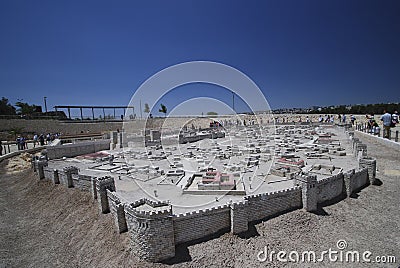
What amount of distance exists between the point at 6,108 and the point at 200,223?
56.1 metres

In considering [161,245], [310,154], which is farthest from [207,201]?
[310,154]

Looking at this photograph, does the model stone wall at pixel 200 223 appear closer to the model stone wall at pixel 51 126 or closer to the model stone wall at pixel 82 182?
the model stone wall at pixel 82 182

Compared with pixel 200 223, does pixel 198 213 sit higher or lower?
higher

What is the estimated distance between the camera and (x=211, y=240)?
6.49 m

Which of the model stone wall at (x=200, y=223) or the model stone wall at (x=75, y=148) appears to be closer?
the model stone wall at (x=200, y=223)

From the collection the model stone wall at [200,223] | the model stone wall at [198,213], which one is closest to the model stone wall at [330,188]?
the model stone wall at [198,213]

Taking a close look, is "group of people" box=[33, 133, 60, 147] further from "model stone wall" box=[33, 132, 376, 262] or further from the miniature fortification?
"model stone wall" box=[33, 132, 376, 262]

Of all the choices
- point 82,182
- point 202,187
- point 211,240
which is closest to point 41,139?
point 82,182

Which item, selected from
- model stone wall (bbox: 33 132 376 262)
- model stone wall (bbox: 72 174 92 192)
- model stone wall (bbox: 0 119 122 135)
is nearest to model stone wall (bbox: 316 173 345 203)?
model stone wall (bbox: 33 132 376 262)

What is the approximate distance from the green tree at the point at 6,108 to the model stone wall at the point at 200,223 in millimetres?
53099

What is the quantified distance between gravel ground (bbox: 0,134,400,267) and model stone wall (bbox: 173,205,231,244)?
0.27 meters

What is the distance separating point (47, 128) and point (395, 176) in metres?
42.4

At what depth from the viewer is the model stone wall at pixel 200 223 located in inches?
247

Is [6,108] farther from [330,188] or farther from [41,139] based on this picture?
[330,188]
